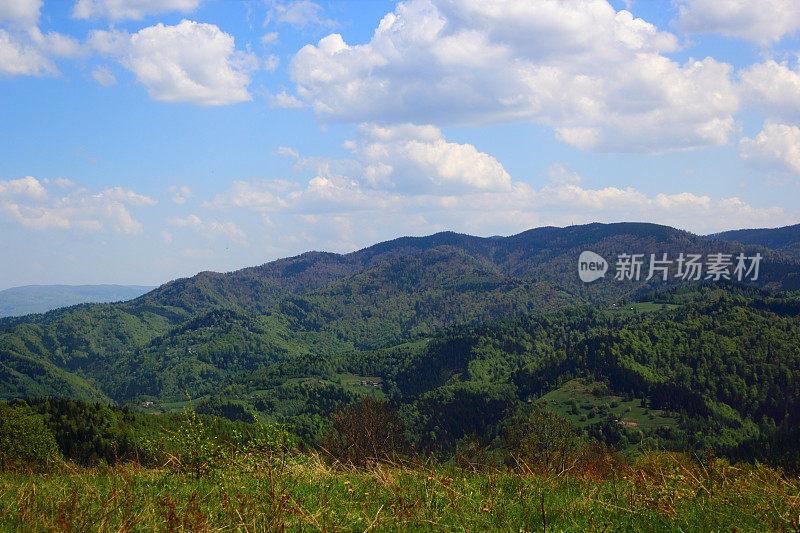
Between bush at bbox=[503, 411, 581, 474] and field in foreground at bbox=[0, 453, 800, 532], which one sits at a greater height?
field in foreground at bbox=[0, 453, 800, 532]

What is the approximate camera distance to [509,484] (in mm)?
12219

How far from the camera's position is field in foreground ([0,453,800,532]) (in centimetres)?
901

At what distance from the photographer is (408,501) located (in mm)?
10461

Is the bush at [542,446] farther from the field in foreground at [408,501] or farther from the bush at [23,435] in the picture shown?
the bush at [23,435]

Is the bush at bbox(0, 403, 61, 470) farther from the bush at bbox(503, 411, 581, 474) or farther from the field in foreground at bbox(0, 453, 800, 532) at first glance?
the bush at bbox(503, 411, 581, 474)

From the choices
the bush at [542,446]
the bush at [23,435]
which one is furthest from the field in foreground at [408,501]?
the bush at [23,435]

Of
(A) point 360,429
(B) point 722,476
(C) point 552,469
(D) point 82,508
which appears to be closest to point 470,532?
(C) point 552,469

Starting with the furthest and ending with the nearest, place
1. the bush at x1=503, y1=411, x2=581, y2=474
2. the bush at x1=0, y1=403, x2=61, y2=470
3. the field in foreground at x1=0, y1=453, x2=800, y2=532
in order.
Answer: the bush at x1=0, y1=403, x2=61, y2=470, the bush at x1=503, y1=411, x2=581, y2=474, the field in foreground at x1=0, y1=453, x2=800, y2=532

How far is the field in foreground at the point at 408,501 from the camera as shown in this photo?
29.6 ft

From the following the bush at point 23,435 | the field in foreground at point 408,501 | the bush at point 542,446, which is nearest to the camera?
the field in foreground at point 408,501

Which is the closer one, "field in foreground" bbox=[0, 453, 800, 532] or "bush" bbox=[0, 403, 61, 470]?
"field in foreground" bbox=[0, 453, 800, 532]

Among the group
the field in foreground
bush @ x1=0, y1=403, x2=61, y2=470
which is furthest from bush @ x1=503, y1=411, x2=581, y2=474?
bush @ x1=0, y1=403, x2=61, y2=470

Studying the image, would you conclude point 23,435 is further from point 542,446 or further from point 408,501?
point 542,446

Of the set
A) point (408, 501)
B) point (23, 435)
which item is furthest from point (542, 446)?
point (408, 501)
